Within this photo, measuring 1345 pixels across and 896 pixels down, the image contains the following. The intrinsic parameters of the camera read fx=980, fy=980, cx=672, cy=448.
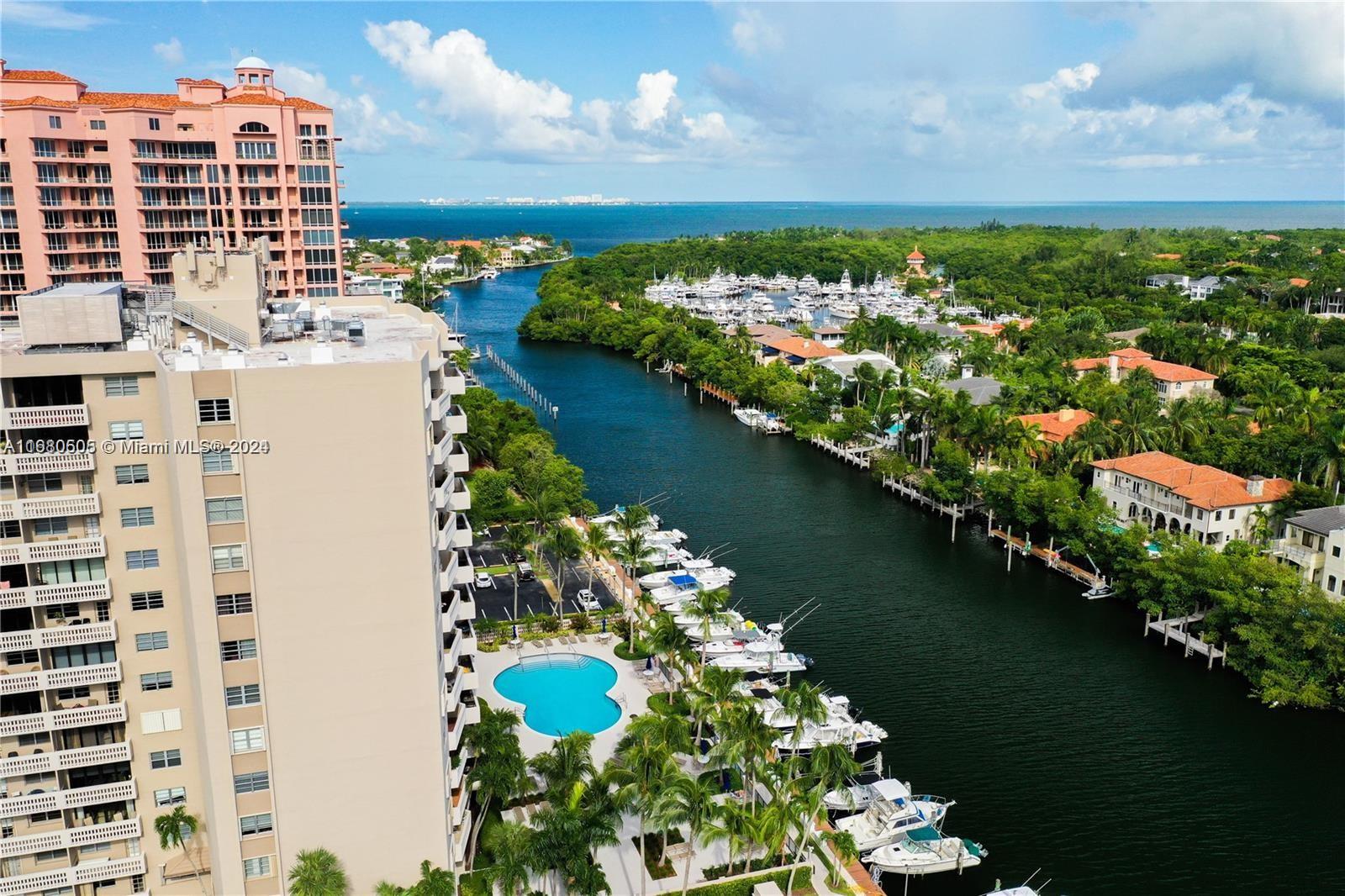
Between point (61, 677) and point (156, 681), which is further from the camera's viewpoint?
point (156, 681)

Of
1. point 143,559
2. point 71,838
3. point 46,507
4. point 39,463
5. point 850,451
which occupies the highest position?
point 39,463

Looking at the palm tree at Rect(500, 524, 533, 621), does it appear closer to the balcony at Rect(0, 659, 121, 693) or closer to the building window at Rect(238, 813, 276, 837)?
the building window at Rect(238, 813, 276, 837)

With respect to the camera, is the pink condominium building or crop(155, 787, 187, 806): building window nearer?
crop(155, 787, 187, 806): building window

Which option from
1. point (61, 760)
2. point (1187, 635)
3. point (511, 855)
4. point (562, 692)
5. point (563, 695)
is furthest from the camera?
point (1187, 635)

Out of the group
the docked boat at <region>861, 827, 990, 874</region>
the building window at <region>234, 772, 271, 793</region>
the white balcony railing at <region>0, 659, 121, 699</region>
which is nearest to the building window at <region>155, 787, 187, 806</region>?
the building window at <region>234, 772, 271, 793</region>

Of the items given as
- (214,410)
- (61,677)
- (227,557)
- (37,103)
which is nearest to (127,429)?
(214,410)

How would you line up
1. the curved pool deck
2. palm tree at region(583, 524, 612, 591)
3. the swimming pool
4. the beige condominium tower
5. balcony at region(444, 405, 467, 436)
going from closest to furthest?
the beige condominium tower, balcony at region(444, 405, 467, 436), the curved pool deck, the swimming pool, palm tree at region(583, 524, 612, 591)

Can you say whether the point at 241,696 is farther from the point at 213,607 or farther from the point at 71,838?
the point at 71,838
